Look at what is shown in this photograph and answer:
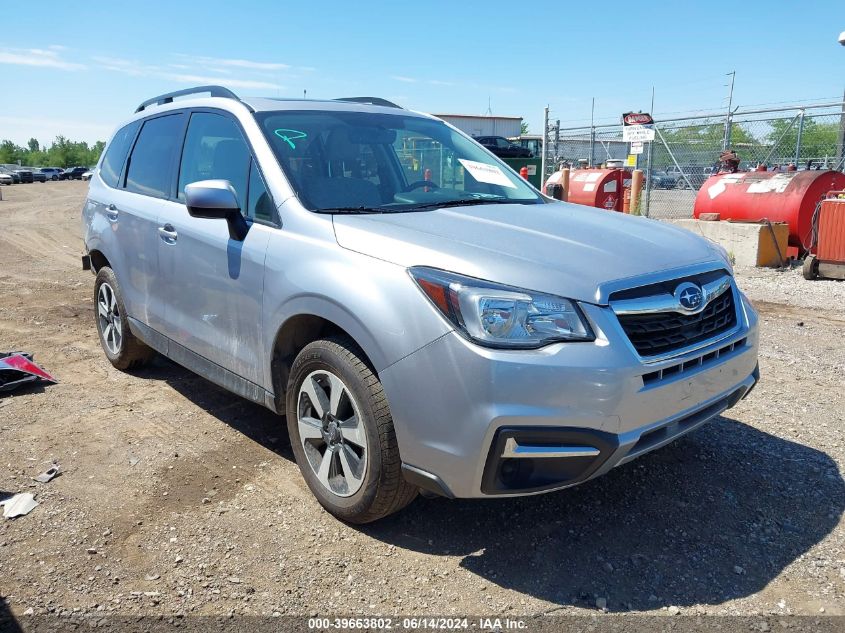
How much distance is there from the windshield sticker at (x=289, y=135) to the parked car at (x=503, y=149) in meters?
16.3

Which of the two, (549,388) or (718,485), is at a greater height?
(549,388)

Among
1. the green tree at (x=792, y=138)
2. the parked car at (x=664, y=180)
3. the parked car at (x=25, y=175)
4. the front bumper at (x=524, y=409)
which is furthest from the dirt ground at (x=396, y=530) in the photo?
the parked car at (x=25, y=175)

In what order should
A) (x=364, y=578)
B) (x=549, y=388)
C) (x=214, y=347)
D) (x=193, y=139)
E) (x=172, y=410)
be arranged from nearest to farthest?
(x=549, y=388), (x=364, y=578), (x=214, y=347), (x=193, y=139), (x=172, y=410)

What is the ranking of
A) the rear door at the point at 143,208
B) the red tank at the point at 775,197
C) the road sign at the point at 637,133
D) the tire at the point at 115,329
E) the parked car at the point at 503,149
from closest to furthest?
the rear door at the point at 143,208 → the tire at the point at 115,329 → the red tank at the point at 775,197 → the road sign at the point at 637,133 → the parked car at the point at 503,149

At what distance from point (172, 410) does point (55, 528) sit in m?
1.47

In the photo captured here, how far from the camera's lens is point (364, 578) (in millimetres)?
2730

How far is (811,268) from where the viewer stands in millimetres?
9148

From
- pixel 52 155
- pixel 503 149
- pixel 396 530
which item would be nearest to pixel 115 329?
pixel 396 530

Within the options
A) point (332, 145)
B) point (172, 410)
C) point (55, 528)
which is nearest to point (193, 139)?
point (332, 145)

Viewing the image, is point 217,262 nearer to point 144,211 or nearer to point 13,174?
point 144,211

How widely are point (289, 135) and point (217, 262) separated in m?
0.76

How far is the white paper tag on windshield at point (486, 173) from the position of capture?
3.98 meters

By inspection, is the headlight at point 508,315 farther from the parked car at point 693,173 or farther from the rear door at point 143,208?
the parked car at point 693,173

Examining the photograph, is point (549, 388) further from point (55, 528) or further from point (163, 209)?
point (163, 209)
